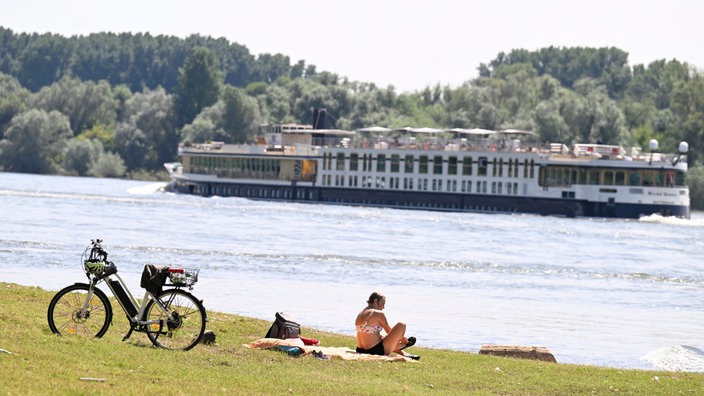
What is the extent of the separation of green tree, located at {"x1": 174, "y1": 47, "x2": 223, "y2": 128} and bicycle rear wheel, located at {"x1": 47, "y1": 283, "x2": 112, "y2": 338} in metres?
157

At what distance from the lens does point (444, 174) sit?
371 feet

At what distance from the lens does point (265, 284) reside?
38500 mm

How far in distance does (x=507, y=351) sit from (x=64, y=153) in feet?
476

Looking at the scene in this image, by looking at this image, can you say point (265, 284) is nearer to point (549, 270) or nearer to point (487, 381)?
point (549, 270)

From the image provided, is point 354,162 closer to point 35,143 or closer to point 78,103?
point 35,143

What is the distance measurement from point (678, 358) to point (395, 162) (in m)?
89.3

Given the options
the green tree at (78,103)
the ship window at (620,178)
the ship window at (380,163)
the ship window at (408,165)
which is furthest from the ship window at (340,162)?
the green tree at (78,103)

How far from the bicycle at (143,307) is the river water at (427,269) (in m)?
1.39

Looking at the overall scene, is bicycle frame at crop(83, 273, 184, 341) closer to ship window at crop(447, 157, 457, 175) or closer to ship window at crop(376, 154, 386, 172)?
ship window at crop(447, 157, 457, 175)

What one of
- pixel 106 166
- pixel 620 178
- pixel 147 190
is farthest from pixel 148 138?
pixel 620 178

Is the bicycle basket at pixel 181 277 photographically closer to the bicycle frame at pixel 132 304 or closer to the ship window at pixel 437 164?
the bicycle frame at pixel 132 304

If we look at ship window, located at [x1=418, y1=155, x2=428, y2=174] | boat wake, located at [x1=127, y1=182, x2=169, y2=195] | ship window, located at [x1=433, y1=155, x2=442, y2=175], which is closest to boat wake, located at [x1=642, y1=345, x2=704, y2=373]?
ship window, located at [x1=433, y1=155, x2=442, y2=175]

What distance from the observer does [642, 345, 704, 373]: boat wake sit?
25234 mm

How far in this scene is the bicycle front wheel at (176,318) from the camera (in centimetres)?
1883
